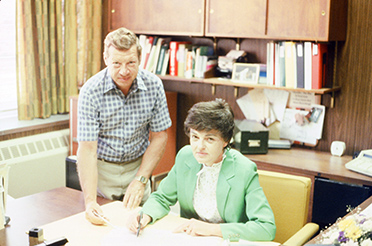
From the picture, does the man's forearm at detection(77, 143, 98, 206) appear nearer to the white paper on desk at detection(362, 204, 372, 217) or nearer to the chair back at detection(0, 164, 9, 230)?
the chair back at detection(0, 164, 9, 230)

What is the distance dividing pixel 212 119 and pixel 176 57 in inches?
73.8

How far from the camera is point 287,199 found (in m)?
2.19

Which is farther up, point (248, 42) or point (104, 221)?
point (248, 42)

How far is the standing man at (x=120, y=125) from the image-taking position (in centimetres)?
223

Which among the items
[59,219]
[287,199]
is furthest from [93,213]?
[287,199]

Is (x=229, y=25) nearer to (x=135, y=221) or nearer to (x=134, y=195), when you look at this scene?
(x=134, y=195)

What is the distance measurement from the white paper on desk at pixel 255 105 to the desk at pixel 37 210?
68.8 inches

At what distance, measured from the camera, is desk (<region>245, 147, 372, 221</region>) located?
2.90m

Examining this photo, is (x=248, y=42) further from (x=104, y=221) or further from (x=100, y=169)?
(x=104, y=221)

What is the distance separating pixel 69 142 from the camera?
12.5 ft

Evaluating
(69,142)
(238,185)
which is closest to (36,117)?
(69,142)

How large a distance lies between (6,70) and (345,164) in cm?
255

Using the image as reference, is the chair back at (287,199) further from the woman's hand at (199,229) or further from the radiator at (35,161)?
the radiator at (35,161)

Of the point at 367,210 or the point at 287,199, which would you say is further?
the point at 287,199
